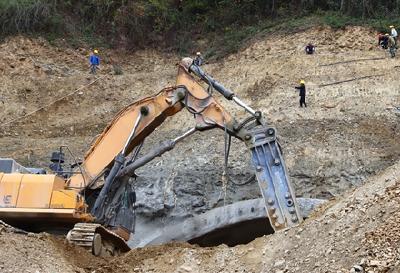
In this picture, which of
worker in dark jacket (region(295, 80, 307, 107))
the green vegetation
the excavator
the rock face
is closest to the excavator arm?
the excavator

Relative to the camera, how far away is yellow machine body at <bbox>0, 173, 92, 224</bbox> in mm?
10148

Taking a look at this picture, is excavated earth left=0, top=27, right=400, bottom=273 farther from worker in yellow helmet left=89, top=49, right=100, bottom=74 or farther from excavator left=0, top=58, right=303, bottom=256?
excavator left=0, top=58, right=303, bottom=256

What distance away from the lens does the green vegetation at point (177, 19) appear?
23.0 meters

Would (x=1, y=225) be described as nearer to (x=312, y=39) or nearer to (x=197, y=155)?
(x=197, y=155)

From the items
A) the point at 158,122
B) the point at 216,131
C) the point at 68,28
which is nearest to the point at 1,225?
the point at 158,122

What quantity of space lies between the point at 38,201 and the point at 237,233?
3.87 meters

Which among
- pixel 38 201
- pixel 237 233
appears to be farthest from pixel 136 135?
pixel 237 233

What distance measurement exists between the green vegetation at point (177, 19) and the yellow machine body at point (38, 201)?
43.0 feet

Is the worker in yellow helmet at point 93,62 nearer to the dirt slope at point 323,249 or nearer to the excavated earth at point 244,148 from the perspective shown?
the excavated earth at point 244,148

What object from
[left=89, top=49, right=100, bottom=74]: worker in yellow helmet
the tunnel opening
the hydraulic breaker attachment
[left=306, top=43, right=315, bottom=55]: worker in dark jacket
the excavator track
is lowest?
[left=89, top=49, right=100, bottom=74]: worker in yellow helmet

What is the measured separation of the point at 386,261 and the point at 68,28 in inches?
780

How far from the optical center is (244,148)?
1592 centimetres

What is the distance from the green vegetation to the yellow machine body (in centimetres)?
1311

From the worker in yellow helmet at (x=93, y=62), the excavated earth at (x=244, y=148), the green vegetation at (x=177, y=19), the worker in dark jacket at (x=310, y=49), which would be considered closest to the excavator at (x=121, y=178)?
the excavated earth at (x=244, y=148)
